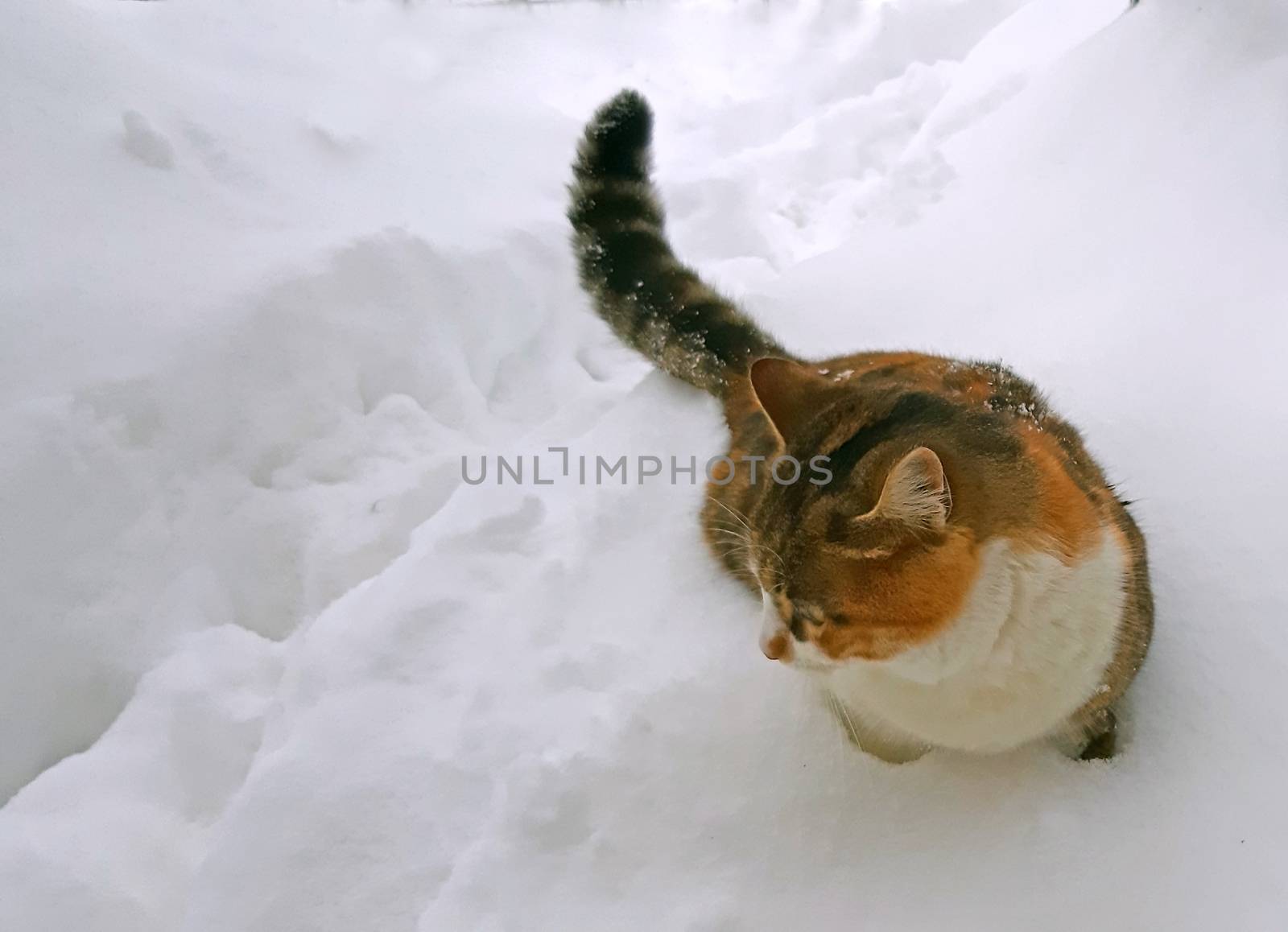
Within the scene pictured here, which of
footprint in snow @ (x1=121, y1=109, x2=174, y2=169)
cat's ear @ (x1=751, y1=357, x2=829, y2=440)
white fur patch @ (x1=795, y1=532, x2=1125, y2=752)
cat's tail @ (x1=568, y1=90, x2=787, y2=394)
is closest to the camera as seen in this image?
white fur patch @ (x1=795, y1=532, x2=1125, y2=752)

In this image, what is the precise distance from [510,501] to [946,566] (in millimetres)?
1102

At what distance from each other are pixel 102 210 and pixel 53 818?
5.01ft

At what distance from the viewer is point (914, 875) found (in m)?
1.11

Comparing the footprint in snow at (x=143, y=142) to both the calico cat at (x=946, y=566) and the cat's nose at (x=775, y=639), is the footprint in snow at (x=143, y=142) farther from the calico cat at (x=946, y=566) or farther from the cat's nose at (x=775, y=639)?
Result: the cat's nose at (x=775, y=639)

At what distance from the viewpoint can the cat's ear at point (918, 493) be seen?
0.92 metres

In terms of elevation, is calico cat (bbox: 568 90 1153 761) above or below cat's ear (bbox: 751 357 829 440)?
below

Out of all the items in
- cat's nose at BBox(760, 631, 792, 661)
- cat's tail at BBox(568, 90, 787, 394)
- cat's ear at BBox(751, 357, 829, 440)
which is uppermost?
cat's tail at BBox(568, 90, 787, 394)

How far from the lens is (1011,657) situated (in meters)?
1.04

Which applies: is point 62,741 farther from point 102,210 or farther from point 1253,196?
point 1253,196

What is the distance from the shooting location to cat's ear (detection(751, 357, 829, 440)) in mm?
1257

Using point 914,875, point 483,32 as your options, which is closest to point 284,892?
point 914,875

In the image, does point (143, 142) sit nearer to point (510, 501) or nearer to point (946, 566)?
point (510, 501)

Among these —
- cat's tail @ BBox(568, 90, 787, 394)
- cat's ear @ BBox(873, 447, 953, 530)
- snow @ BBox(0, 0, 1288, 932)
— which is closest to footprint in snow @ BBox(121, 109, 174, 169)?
snow @ BBox(0, 0, 1288, 932)

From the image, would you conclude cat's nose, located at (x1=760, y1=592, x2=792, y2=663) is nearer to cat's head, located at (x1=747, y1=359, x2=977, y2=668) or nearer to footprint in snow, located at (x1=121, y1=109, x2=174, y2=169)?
cat's head, located at (x1=747, y1=359, x2=977, y2=668)
